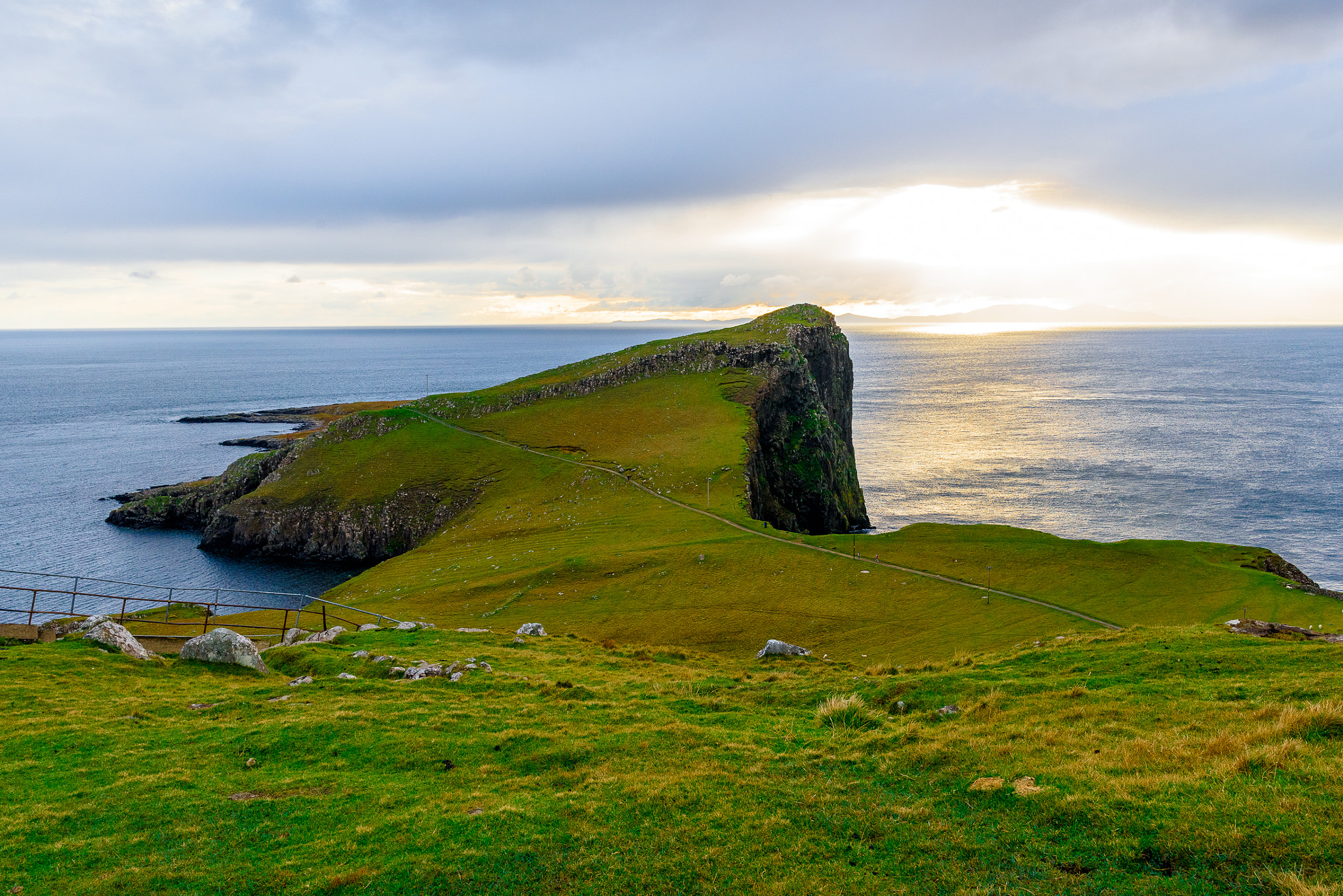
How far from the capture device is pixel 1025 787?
1434 centimetres

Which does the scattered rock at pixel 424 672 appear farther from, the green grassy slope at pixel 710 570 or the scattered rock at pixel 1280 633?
the scattered rock at pixel 1280 633

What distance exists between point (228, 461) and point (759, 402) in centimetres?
10957

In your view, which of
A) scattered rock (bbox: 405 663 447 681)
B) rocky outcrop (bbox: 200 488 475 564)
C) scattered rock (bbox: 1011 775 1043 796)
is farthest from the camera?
rocky outcrop (bbox: 200 488 475 564)

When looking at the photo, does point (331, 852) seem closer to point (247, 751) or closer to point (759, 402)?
point (247, 751)

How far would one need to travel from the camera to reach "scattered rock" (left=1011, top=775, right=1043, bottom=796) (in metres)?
14.1

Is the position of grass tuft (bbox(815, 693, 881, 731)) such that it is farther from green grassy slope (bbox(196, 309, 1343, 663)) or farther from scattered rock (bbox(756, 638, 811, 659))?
green grassy slope (bbox(196, 309, 1343, 663))

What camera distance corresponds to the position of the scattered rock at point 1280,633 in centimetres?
2572

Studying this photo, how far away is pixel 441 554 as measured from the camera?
7356cm

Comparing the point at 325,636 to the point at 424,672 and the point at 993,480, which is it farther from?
the point at 993,480

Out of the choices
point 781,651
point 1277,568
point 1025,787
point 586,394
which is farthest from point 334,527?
point 1277,568

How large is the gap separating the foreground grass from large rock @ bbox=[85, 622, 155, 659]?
1.24 metres

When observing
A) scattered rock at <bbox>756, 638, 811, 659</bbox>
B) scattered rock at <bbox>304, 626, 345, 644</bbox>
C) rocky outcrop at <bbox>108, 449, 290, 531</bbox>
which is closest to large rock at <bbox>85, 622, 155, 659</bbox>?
scattered rock at <bbox>304, 626, 345, 644</bbox>

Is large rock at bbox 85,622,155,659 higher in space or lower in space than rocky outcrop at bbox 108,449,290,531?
higher

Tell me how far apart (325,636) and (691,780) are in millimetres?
22643
